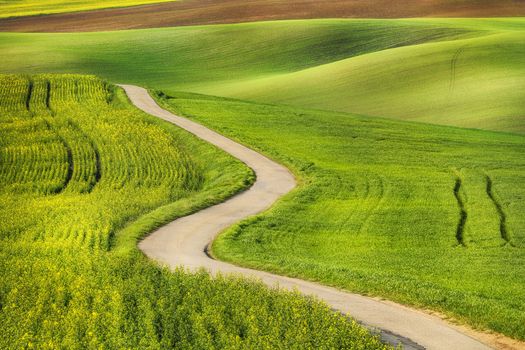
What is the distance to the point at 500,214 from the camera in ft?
110

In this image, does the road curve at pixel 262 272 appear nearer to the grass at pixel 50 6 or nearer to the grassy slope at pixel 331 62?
the grassy slope at pixel 331 62

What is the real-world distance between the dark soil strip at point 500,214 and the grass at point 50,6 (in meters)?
90.7

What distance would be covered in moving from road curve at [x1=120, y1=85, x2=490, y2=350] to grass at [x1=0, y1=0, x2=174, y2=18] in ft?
257

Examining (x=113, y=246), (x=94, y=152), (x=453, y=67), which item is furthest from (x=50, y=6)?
(x=113, y=246)

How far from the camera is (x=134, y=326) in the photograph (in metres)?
17.1

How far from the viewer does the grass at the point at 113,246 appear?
55.2 feet

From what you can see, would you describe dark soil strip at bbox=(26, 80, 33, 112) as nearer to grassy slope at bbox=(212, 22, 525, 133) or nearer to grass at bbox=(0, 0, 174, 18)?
grassy slope at bbox=(212, 22, 525, 133)

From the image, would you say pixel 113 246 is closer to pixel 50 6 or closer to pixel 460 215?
pixel 460 215

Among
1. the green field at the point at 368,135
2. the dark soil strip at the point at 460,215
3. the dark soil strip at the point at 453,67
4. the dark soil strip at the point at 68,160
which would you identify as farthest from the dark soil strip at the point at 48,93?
the dark soil strip at the point at 460,215

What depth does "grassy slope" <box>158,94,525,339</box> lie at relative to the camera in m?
22.4

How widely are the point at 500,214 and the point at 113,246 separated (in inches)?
601

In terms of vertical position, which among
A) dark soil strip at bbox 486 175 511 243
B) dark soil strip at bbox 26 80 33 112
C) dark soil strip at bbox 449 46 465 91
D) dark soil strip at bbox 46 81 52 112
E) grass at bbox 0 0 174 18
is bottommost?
grass at bbox 0 0 174 18

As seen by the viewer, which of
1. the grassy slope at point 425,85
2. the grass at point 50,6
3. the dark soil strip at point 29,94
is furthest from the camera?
the grass at point 50,6

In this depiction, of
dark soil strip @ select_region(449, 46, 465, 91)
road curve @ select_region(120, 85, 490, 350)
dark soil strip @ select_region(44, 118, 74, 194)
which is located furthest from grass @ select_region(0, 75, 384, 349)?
dark soil strip @ select_region(449, 46, 465, 91)
